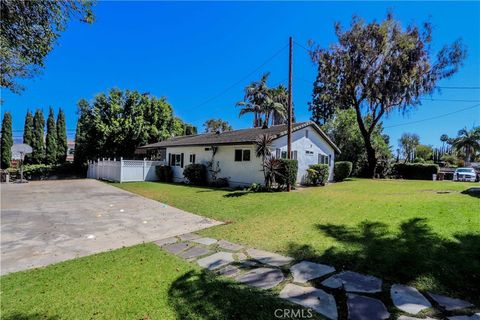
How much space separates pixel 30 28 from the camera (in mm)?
5191

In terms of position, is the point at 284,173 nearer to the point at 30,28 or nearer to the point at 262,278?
the point at 262,278

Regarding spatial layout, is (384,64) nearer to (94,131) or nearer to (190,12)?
(190,12)

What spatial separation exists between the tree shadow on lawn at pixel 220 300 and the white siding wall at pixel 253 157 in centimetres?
1210

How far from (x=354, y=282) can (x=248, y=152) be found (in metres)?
13.3

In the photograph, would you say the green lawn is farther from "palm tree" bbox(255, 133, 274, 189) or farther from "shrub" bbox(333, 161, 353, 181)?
"shrub" bbox(333, 161, 353, 181)

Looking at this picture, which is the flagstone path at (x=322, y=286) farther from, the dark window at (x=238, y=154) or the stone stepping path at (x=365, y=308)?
the dark window at (x=238, y=154)

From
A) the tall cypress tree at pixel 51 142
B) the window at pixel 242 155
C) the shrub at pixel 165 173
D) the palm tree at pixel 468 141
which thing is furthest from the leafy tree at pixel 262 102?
the palm tree at pixel 468 141

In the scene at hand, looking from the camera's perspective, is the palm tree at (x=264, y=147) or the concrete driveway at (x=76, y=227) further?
the palm tree at (x=264, y=147)

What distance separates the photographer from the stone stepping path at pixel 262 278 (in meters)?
3.86

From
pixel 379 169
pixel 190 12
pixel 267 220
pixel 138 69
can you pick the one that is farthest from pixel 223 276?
pixel 138 69

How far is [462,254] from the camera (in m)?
4.52

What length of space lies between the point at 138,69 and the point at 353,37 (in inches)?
784

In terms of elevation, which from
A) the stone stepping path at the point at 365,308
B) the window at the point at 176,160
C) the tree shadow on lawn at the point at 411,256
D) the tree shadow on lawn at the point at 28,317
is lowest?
the tree shadow on lawn at the point at 28,317

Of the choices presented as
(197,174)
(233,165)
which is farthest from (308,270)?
(197,174)
